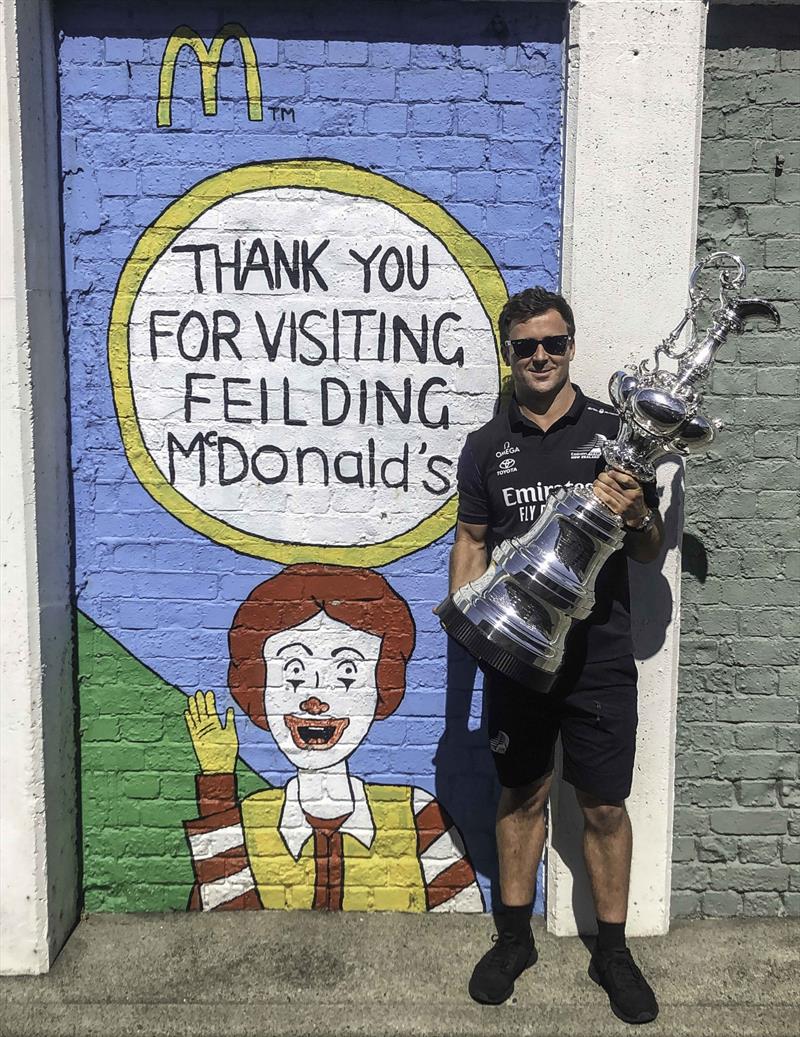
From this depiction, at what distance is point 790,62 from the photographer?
11.4 ft

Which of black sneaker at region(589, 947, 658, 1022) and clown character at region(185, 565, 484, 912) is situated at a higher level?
clown character at region(185, 565, 484, 912)

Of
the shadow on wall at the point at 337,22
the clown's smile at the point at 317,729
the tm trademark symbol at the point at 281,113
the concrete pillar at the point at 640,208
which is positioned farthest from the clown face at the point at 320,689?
the shadow on wall at the point at 337,22

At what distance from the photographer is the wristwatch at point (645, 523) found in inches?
121

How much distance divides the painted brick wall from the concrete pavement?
27 centimetres

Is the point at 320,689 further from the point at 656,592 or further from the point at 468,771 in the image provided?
the point at 656,592

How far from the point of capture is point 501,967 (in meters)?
3.40

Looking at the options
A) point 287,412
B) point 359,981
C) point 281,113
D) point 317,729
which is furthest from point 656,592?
point 281,113

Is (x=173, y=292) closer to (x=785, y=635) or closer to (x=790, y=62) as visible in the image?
(x=790, y=62)

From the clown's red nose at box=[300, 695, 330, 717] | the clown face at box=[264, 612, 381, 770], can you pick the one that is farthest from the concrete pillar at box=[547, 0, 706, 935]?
the clown's red nose at box=[300, 695, 330, 717]

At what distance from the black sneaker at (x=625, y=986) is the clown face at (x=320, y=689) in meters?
1.13

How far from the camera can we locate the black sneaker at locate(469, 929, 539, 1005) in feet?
10.9

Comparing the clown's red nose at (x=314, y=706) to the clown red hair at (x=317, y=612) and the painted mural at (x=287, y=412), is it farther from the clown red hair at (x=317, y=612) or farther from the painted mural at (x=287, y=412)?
the clown red hair at (x=317, y=612)

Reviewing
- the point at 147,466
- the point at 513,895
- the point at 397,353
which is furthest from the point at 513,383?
the point at 513,895

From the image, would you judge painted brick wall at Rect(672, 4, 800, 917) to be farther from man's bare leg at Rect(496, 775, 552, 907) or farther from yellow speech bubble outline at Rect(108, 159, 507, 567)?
yellow speech bubble outline at Rect(108, 159, 507, 567)
